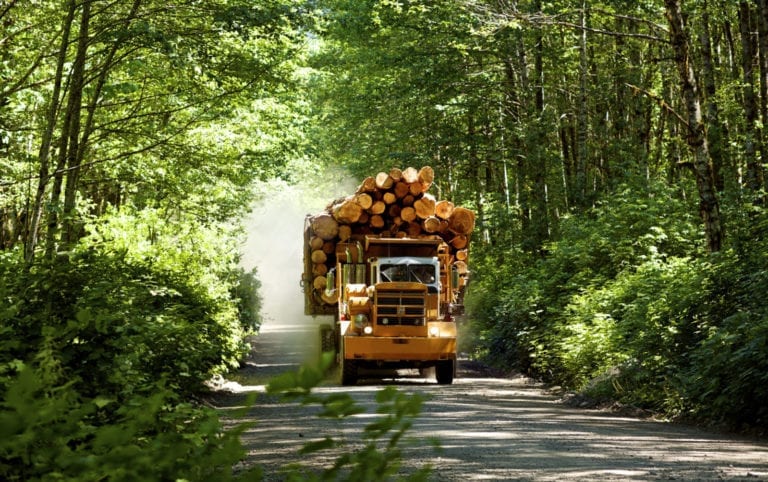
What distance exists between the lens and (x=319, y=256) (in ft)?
76.0

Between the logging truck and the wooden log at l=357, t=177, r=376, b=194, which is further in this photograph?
the wooden log at l=357, t=177, r=376, b=194

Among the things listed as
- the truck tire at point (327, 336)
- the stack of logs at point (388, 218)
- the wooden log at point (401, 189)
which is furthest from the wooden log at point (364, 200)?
the truck tire at point (327, 336)

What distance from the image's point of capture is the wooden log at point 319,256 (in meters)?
23.1

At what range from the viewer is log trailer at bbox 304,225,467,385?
20.3 meters

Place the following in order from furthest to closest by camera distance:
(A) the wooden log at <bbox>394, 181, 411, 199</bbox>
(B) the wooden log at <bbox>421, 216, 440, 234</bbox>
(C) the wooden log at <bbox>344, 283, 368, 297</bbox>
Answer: (A) the wooden log at <bbox>394, 181, 411, 199</bbox> < (B) the wooden log at <bbox>421, 216, 440, 234</bbox> < (C) the wooden log at <bbox>344, 283, 368, 297</bbox>

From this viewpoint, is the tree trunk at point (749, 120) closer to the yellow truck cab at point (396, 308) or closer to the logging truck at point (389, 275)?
the logging truck at point (389, 275)

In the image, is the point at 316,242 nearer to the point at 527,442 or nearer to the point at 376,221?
the point at 376,221

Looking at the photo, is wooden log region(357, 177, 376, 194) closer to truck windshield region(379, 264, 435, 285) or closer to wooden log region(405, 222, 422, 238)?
wooden log region(405, 222, 422, 238)

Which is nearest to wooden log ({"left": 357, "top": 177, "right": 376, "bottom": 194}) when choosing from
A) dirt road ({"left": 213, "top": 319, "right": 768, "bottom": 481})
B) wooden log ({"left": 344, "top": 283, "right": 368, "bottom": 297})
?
wooden log ({"left": 344, "top": 283, "right": 368, "bottom": 297})

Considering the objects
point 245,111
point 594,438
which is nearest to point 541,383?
point 594,438

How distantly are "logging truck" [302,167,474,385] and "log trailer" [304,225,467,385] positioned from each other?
0.02 meters

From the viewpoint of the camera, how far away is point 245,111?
30.2m

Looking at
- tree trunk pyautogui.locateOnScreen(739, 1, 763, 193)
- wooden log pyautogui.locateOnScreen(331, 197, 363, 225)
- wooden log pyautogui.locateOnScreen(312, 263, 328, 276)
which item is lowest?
wooden log pyautogui.locateOnScreen(312, 263, 328, 276)

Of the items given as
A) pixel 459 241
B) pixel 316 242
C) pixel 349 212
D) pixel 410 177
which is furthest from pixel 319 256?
pixel 459 241
